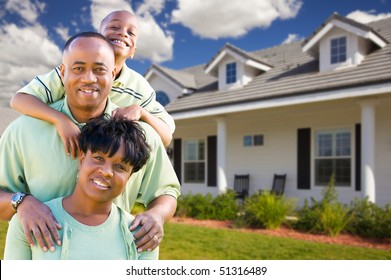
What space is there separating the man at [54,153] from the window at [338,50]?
5.88 meters

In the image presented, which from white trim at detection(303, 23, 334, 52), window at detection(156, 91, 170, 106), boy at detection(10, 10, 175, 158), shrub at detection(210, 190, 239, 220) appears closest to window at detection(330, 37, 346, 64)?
white trim at detection(303, 23, 334, 52)

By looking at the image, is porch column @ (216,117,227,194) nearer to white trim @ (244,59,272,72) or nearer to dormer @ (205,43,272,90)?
dormer @ (205,43,272,90)

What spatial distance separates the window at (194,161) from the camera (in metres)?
8.38

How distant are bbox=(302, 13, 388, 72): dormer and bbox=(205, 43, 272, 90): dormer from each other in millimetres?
1042

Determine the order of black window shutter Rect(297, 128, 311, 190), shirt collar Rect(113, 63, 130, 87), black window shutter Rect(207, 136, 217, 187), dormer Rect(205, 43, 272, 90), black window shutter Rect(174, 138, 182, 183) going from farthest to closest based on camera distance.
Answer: black window shutter Rect(174, 138, 182, 183)
black window shutter Rect(207, 136, 217, 187)
dormer Rect(205, 43, 272, 90)
black window shutter Rect(297, 128, 311, 190)
shirt collar Rect(113, 63, 130, 87)

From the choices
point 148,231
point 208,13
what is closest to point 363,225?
point 208,13

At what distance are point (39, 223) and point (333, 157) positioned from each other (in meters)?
6.28

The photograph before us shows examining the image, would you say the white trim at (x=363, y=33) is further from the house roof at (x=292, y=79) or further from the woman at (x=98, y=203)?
the woman at (x=98, y=203)

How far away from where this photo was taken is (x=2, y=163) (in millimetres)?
872

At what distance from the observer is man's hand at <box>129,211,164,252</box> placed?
0.93 m

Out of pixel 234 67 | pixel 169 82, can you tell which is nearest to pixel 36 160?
pixel 234 67

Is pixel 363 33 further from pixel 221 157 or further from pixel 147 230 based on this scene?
pixel 147 230

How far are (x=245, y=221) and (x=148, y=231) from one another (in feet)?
15.1

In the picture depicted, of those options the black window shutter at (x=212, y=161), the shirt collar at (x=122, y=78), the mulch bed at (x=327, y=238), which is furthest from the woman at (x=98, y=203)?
the black window shutter at (x=212, y=161)
